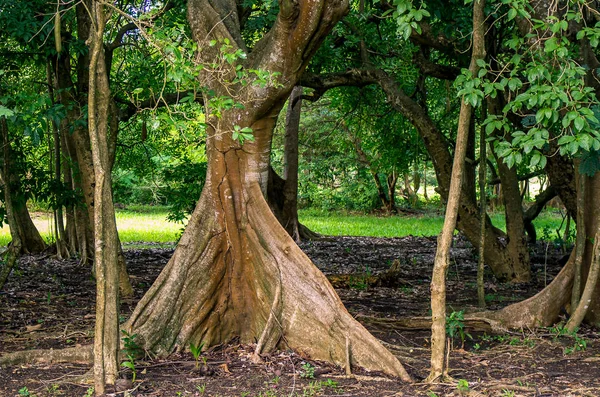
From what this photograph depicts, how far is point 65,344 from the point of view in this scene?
26.8ft

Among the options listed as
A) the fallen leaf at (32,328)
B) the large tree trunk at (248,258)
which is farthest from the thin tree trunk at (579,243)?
the fallen leaf at (32,328)

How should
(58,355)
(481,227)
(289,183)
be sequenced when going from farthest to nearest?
(289,183) < (481,227) < (58,355)

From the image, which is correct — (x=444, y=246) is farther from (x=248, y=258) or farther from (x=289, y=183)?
Answer: (x=289, y=183)

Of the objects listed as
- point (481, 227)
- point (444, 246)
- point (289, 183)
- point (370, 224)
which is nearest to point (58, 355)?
point (444, 246)

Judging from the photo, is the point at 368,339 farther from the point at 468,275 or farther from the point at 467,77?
the point at 468,275

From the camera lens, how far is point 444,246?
614 centimetres

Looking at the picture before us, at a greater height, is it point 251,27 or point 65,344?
point 251,27

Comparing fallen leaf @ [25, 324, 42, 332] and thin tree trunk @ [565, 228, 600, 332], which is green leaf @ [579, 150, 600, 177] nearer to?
thin tree trunk @ [565, 228, 600, 332]

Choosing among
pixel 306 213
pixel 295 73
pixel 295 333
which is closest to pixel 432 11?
pixel 295 73

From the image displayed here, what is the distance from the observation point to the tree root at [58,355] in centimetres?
734

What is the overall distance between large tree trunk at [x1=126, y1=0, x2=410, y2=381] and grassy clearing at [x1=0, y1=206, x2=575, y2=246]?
1119cm

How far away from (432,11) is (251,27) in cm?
361

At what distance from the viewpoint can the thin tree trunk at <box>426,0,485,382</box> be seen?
6.10 meters

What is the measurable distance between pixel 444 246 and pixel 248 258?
2759 millimetres
